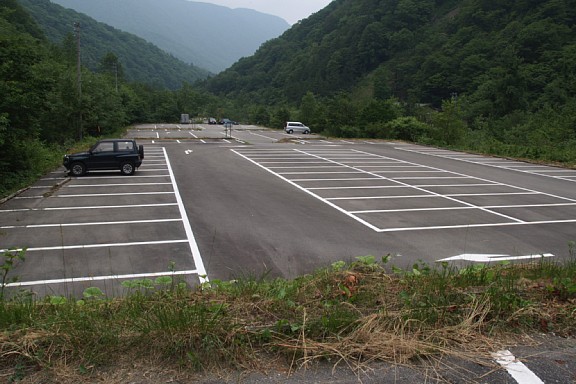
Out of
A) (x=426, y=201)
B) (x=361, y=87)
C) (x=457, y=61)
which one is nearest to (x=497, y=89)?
(x=457, y=61)

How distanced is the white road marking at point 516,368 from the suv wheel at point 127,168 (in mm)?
16728

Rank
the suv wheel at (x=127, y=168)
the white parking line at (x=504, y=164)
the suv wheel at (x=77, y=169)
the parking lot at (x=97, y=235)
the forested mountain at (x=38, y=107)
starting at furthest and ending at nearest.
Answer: the white parking line at (x=504, y=164), the suv wheel at (x=127, y=168), the suv wheel at (x=77, y=169), the forested mountain at (x=38, y=107), the parking lot at (x=97, y=235)

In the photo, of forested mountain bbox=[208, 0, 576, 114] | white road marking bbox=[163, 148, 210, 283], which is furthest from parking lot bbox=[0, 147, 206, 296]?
forested mountain bbox=[208, 0, 576, 114]

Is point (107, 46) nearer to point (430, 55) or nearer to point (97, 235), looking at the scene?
point (430, 55)

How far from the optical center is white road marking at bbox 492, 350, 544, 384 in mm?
2975

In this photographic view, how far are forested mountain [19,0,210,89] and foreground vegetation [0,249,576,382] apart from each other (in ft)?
246

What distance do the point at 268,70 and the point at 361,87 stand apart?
45.5 m

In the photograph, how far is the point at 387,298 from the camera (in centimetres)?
412

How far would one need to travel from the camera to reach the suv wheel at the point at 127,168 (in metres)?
17.7

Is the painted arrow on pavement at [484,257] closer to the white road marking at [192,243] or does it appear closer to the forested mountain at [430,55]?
the white road marking at [192,243]

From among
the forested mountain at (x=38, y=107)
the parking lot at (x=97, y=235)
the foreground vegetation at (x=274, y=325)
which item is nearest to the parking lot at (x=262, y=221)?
the parking lot at (x=97, y=235)

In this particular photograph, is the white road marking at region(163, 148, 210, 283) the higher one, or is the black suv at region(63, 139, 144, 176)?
the black suv at region(63, 139, 144, 176)

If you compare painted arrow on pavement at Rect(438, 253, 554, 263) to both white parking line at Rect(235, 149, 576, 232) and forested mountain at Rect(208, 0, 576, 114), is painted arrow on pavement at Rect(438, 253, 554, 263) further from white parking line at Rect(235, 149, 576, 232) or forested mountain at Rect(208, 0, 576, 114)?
forested mountain at Rect(208, 0, 576, 114)

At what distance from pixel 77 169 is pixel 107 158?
1.20 m
